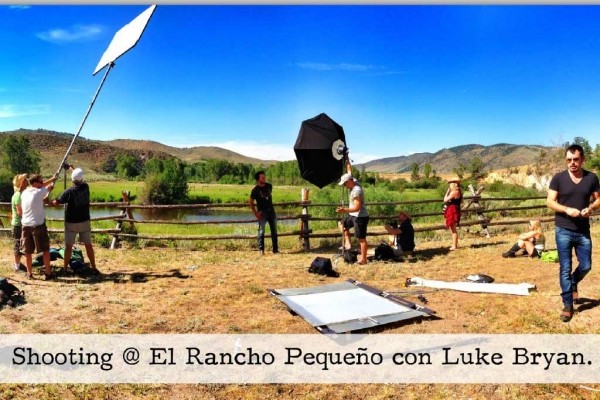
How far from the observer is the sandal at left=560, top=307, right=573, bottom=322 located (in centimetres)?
468

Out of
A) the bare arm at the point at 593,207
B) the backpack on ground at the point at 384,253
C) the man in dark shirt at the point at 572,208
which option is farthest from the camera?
the backpack on ground at the point at 384,253

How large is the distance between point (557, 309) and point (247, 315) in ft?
12.3

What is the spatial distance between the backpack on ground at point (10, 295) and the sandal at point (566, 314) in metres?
6.61

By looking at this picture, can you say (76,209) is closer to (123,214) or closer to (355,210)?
(123,214)

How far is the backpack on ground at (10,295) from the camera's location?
5.41 metres

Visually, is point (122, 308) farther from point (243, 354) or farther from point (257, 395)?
point (257, 395)

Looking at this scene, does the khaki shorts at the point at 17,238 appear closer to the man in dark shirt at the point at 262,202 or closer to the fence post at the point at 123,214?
the fence post at the point at 123,214

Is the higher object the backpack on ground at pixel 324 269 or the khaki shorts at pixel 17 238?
the khaki shorts at pixel 17 238

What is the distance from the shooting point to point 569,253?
468cm

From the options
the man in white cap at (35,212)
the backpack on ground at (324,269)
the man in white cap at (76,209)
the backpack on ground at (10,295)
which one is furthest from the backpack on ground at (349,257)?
the backpack on ground at (10,295)

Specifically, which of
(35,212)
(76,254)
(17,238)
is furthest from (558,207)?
(17,238)

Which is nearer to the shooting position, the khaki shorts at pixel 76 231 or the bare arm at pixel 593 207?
the bare arm at pixel 593 207

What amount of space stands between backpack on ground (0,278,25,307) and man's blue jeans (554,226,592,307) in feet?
21.8

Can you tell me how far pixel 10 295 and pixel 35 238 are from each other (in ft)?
3.48
